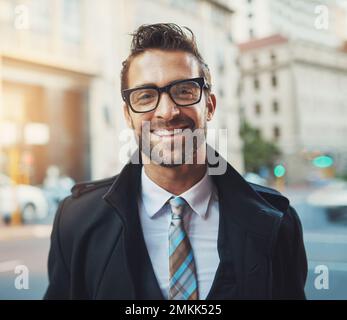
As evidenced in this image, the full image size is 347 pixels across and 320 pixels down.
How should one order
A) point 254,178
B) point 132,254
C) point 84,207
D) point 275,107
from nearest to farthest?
point 132,254 < point 84,207 < point 254,178 < point 275,107

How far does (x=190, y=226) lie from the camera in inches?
62.9

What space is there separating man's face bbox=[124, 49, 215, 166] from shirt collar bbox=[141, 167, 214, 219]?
0.37 ft

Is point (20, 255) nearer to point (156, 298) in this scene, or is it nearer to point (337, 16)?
point (156, 298)

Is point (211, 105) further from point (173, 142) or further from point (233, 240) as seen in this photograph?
point (233, 240)

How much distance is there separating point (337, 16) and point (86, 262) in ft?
5.10

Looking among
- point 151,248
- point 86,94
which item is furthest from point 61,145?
point 151,248

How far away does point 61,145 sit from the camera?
185 centimetres


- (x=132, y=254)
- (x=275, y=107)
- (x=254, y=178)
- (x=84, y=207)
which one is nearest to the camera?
(x=132, y=254)

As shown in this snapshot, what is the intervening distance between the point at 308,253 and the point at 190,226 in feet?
1.72

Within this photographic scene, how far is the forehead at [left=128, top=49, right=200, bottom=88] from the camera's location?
1519mm

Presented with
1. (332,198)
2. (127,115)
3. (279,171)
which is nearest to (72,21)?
(127,115)

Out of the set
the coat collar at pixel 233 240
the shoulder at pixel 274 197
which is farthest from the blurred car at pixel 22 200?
the shoulder at pixel 274 197

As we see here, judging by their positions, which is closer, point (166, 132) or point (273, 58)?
point (166, 132)

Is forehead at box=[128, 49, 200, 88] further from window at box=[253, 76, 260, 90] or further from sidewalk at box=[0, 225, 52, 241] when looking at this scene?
sidewalk at box=[0, 225, 52, 241]
